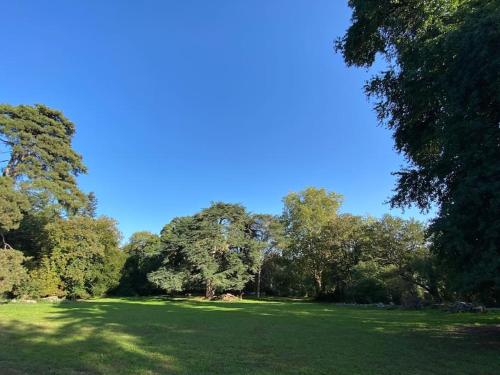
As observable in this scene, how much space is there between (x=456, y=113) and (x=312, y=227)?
1547 inches

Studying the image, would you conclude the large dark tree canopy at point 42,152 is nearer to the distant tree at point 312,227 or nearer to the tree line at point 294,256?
the tree line at point 294,256

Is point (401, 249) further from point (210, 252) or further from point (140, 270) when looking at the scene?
point (140, 270)

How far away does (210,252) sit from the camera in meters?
37.9

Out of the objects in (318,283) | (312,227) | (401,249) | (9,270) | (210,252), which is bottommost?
(9,270)

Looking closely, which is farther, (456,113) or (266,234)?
(266,234)

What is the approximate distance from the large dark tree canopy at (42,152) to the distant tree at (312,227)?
23806 mm

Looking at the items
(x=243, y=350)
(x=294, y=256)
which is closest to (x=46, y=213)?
(x=294, y=256)

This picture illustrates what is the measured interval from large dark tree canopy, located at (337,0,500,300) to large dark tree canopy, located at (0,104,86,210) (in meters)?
28.6

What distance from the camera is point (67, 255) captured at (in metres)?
34.2

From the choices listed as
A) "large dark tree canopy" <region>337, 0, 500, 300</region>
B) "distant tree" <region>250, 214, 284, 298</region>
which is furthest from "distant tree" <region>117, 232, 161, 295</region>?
"large dark tree canopy" <region>337, 0, 500, 300</region>

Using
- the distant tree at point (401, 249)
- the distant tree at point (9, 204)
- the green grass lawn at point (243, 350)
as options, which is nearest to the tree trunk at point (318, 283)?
the distant tree at point (401, 249)

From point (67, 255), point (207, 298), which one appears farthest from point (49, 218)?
point (207, 298)

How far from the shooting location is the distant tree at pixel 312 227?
37938mm

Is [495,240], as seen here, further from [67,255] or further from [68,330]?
[67,255]
